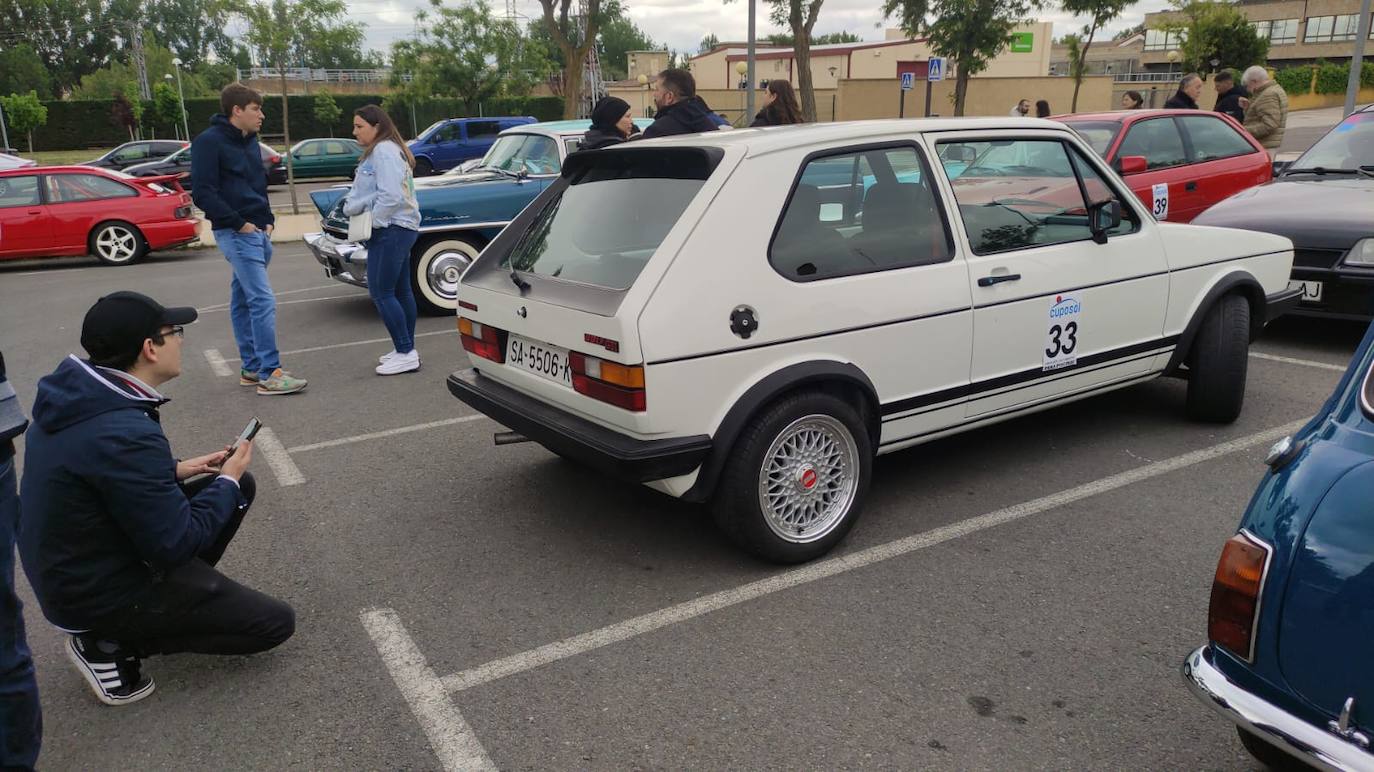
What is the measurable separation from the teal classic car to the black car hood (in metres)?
5.45

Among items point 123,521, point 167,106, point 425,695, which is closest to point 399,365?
point 123,521

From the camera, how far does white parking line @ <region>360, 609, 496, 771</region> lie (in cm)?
268

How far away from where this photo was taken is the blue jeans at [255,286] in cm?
628

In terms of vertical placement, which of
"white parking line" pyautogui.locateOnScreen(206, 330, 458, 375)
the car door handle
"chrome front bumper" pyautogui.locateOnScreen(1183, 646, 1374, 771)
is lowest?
"white parking line" pyautogui.locateOnScreen(206, 330, 458, 375)

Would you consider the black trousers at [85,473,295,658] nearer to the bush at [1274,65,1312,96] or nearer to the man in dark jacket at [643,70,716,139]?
the man in dark jacket at [643,70,716,139]

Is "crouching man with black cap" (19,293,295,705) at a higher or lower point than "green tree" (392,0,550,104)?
lower

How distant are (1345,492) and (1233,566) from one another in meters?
0.28

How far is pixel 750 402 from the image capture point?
345 centimetres

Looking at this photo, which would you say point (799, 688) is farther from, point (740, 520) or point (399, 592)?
point (399, 592)

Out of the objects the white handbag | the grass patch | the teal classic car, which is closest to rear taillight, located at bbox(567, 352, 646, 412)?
the white handbag

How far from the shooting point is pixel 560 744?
2703 millimetres

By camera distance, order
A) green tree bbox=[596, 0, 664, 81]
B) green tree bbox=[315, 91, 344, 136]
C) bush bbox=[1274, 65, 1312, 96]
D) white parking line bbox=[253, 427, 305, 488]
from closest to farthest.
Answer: white parking line bbox=[253, 427, 305, 488]
green tree bbox=[315, 91, 344, 136]
bush bbox=[1274, 65, 1312, 96]
green tree bbox=[596, 0, 664, 81]

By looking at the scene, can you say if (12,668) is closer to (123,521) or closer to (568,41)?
(123,521)

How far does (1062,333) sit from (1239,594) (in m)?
2.45
